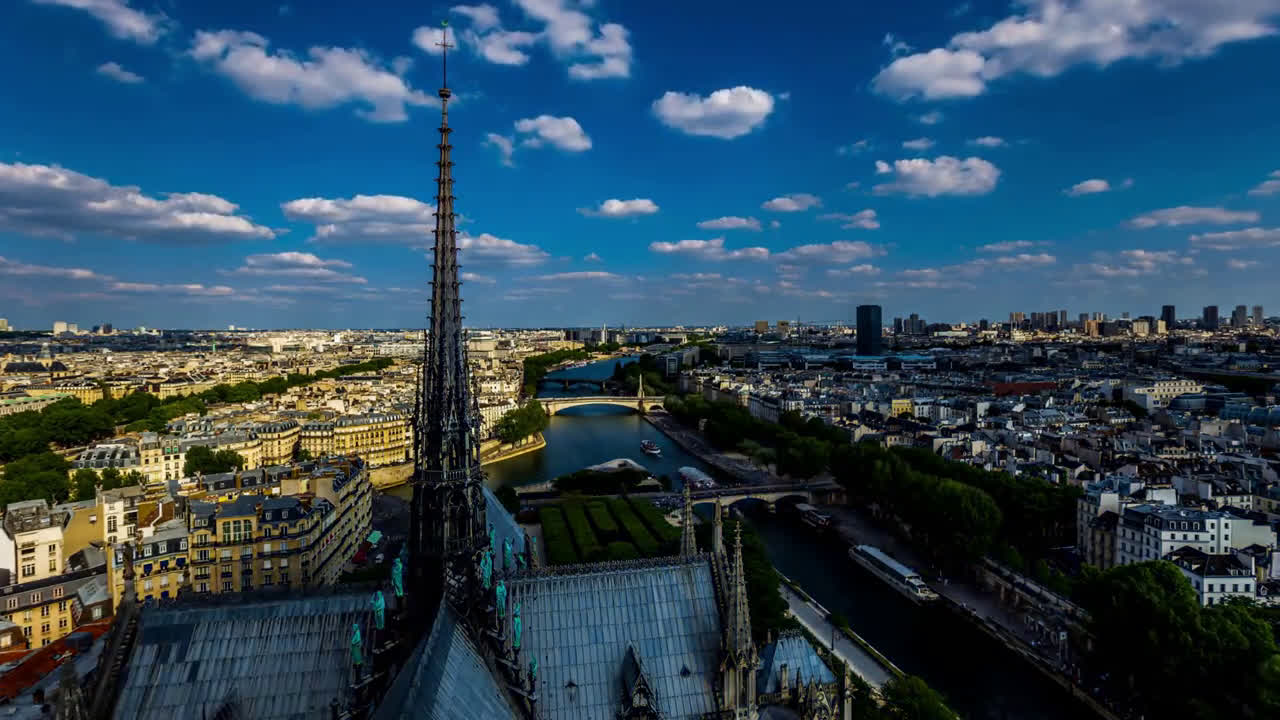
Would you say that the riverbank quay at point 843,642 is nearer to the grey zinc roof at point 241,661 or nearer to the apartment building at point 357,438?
the grey zinc roof at point 241,661

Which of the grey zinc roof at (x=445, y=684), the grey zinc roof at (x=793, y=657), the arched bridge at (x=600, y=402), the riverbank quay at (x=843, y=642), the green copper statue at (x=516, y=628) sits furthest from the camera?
the arched bridge at (x=600, y=402)

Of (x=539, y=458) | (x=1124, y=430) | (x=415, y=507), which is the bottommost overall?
(x=539, y=458)

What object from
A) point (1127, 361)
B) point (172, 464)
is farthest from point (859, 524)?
point (1127, 361)

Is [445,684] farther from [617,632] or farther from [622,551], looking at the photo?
[622,551]

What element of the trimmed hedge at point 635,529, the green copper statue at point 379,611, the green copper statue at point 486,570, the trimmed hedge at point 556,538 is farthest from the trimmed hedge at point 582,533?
the green copper statue at point 379,611

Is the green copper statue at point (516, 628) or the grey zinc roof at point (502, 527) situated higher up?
the green copper statue at point (516, 628)

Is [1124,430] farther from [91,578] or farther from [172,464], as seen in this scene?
[172,464]
